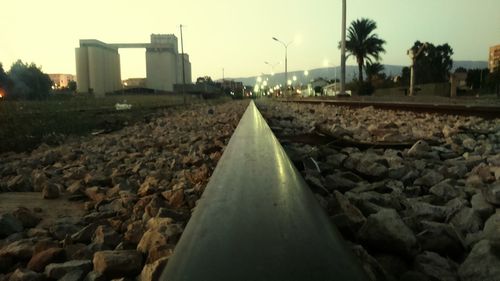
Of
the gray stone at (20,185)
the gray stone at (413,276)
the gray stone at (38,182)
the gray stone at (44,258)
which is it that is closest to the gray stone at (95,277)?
the gray stone at (44,258)

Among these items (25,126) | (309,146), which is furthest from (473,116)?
(25,126)

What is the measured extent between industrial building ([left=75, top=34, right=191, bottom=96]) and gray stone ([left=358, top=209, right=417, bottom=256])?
9766cm

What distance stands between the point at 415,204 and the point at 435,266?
892 millimetres

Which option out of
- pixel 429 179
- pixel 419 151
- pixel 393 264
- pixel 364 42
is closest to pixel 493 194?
pixel 429 179

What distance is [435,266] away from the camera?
1676 millimetres

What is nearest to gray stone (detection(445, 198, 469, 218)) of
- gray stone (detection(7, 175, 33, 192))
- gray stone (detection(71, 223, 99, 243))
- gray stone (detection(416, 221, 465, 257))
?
gray stone (detection(416, 221, 465, 257))

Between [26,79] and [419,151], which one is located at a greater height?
[26,79]

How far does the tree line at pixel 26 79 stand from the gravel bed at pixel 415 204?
62883mm

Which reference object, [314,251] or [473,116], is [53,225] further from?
[473,116]

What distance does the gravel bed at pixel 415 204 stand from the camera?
1.66m

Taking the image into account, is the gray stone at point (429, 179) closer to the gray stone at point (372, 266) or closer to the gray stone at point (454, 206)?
the gray stone at point (454, 206)

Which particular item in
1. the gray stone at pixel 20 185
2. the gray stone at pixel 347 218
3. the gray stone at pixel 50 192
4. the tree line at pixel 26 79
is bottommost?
A: the gray stone at pixel 20 185

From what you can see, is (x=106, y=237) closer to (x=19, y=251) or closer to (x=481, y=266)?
(x=19, y=251)

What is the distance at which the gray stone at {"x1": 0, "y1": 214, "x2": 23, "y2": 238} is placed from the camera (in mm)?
2664
